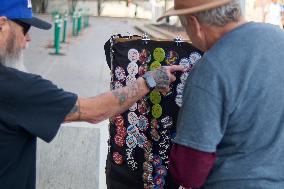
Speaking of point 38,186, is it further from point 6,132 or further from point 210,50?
point 210,50

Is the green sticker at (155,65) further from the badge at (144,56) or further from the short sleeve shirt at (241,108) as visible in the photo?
the short sleeve shirt at (241,108)

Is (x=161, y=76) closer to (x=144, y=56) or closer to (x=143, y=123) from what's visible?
(x=144, y=56)

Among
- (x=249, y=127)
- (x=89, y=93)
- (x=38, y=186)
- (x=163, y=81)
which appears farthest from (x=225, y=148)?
(x=89, y=93)

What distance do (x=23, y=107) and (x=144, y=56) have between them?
919 mm

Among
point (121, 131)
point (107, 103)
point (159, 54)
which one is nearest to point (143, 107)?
point (121, 131)

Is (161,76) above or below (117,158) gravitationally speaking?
above

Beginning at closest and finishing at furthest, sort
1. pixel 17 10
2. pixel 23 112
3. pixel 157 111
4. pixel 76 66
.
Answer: pixel 23 112
pixel 17 10
pixel 157 111
pixel 76 66

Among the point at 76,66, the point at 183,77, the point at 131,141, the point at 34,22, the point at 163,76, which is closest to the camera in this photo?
the point at 34,22

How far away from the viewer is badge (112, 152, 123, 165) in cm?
298

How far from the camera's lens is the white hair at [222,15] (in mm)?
1854

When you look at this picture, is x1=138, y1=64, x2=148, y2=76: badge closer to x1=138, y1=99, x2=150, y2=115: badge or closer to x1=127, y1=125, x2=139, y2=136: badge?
x1=138, y1=99, x2=150, y2=115: badge

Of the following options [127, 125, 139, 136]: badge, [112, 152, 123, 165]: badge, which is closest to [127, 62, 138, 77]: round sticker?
[127, 125, 139, 136]: badge

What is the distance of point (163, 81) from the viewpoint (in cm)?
257

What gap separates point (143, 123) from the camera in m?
2.86
